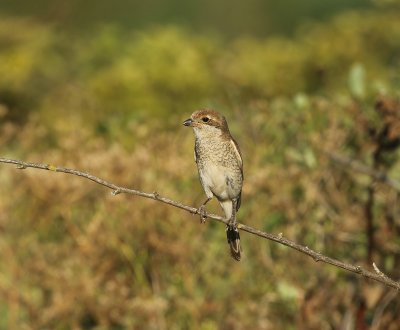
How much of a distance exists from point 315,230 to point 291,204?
21 cm

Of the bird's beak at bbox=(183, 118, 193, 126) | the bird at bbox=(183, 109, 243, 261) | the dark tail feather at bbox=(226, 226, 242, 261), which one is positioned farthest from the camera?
the bird at bbox=(183, 109, 243, 261)

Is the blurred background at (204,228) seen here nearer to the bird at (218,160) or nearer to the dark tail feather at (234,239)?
the bird at (218,160)

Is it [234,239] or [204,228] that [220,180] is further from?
[204,228]

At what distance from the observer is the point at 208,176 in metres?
3.79

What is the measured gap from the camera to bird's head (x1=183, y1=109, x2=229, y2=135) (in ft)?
12.1

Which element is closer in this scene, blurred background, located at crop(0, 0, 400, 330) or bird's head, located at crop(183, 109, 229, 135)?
bird's head, located at crop(183, 109, 229, 135)

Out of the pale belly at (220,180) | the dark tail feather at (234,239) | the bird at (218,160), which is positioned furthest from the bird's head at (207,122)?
the dark tail feather at (234,239)

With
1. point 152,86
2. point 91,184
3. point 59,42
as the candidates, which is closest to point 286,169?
point 91,184

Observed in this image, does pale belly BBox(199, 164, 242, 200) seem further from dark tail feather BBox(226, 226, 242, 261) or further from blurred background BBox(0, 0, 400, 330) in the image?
blurred background BBox(0, 0, 400, 330)

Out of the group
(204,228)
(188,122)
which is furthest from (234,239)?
(204,228)

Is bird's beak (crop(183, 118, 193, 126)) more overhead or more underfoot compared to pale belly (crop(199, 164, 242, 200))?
more overhead

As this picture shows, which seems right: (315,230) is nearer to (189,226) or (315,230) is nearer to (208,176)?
(189,226)

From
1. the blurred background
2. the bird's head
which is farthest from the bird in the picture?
the blurred background

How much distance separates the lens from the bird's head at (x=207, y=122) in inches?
145
